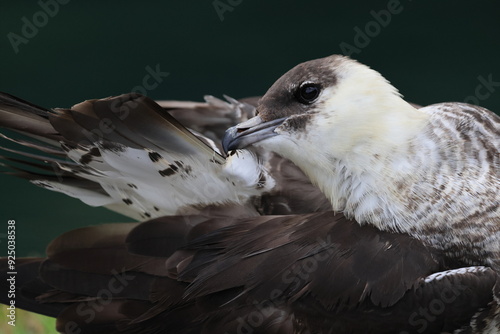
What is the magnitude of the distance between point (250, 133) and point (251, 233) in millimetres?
467

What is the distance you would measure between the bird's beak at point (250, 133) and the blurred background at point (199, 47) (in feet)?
8.14

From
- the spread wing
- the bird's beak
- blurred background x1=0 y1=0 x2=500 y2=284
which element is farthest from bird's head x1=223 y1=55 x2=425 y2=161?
blurred background x1=0 y1=0 x2=500 y2=284

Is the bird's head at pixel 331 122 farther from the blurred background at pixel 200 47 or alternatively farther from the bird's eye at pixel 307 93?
the blurred background at pixel 200 47

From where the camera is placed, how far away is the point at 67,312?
3.82m

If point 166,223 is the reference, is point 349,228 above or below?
below

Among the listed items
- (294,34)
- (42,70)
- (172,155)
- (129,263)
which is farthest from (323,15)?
(129,263)

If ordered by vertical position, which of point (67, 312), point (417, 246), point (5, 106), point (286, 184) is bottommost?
point (417, 246)

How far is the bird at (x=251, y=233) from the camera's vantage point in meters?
3.43

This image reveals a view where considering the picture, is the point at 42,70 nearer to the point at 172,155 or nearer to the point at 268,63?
the point at 268,63

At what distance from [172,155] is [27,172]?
73cm

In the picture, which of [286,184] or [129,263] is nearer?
[129,263]

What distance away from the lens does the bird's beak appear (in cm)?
360

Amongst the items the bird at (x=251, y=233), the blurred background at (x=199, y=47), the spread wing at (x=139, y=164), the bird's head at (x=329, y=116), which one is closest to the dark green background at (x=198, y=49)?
the blurred background at (x=199, y=47)

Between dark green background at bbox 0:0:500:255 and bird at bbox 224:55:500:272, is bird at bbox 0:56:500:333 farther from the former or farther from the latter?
dark green background at bbox 0:0:500:255
